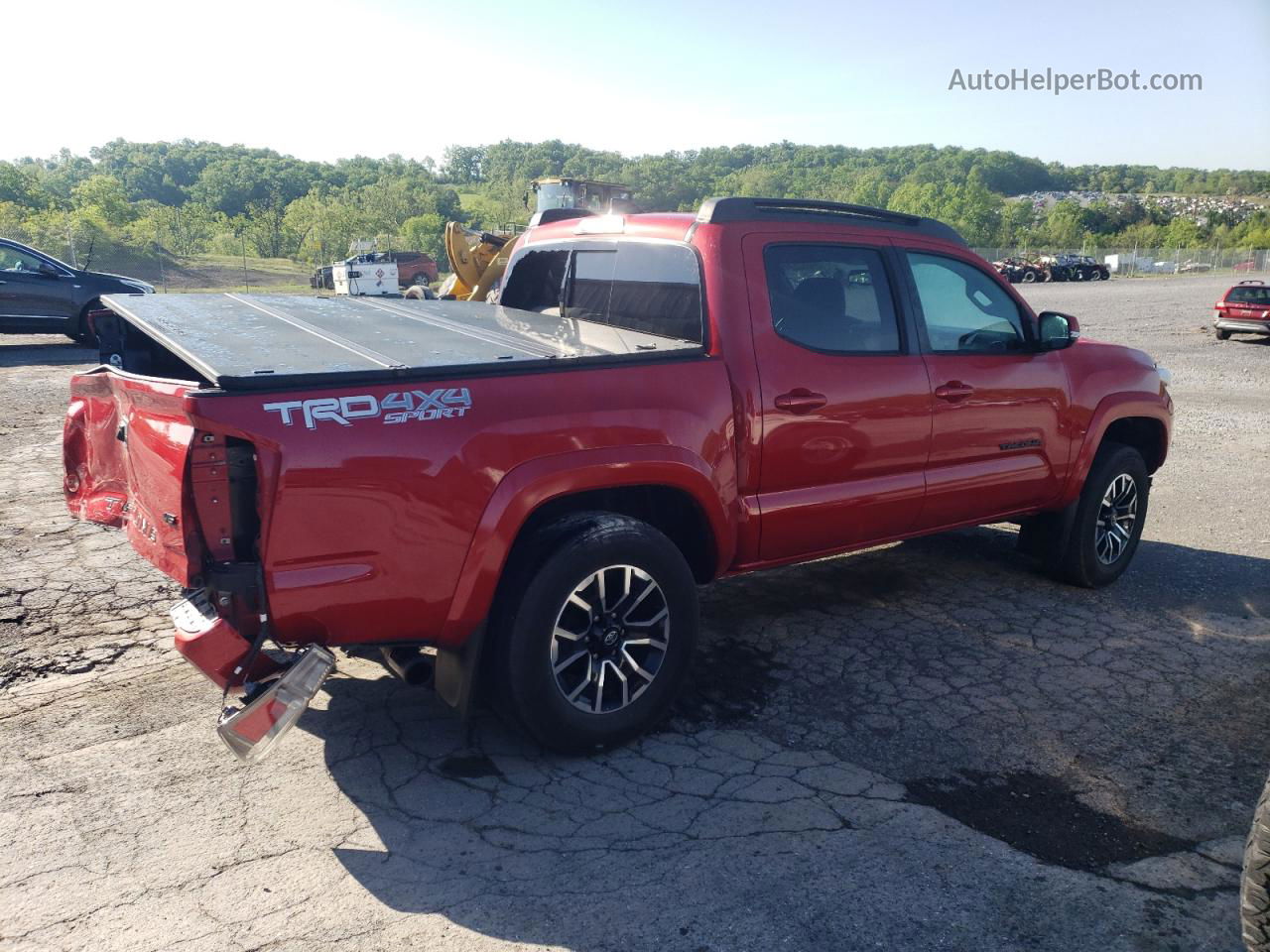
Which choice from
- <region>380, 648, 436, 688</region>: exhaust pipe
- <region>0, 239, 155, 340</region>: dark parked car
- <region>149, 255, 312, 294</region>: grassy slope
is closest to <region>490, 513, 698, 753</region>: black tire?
<region>380, 648, 436, 688</region>: exhaust pipe

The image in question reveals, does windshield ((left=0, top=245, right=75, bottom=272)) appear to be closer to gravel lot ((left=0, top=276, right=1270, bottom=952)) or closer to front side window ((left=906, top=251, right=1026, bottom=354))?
gravel lot ((left=0, top=276, right=1270, bottom=952))

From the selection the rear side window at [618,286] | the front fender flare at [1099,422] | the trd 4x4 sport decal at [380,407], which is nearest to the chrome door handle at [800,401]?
the rear side window at [618,286]

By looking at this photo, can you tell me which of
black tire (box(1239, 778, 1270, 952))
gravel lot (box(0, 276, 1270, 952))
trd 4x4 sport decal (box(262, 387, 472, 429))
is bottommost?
gravel lot (box(0, 276, 1270, 952))

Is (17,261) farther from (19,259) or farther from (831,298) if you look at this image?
(831,298)

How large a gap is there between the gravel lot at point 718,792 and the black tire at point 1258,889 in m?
0.36

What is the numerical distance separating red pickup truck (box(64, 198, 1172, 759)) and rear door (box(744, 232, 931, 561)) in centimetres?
1

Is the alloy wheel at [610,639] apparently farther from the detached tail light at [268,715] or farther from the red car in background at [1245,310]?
the red car in background at [1245,310]

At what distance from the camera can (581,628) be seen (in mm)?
3615

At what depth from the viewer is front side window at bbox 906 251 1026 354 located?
4746 mm

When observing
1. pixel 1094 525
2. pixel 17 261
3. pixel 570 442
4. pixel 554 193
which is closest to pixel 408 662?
pixel 570 442

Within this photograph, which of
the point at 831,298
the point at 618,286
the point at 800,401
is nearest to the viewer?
the point at 800,401

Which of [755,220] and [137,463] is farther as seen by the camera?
[755,220]

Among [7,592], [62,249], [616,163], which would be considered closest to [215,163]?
[616,163]

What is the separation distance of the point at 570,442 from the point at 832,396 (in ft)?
4.45
